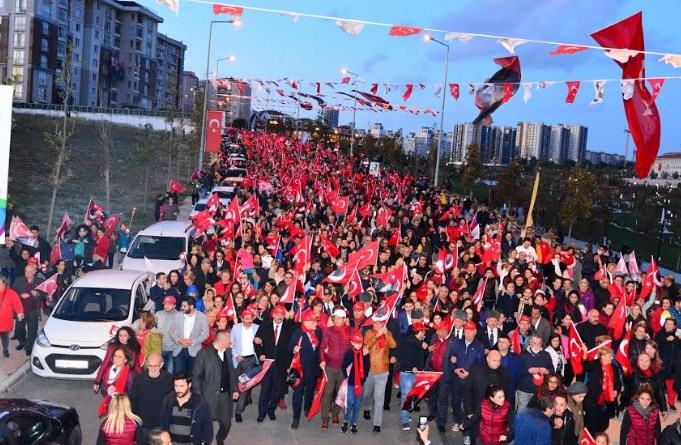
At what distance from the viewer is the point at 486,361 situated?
9.04m

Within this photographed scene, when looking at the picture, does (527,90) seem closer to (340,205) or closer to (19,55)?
(340,205)

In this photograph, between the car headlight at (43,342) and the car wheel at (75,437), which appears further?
the car headlight at (43,342)

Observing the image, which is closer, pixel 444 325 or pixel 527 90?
pixel 444 325

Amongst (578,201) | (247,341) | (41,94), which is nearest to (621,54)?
(247,341)

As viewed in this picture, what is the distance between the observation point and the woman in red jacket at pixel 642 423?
7.80 m

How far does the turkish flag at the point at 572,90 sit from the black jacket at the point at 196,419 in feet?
38.9

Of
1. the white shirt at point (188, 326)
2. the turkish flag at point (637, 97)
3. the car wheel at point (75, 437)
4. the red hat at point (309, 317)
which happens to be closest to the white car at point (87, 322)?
the white shirt at point (188, 326)

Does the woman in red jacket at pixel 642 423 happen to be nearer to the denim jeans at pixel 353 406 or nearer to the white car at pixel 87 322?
the denim jeans at pixel 353 406

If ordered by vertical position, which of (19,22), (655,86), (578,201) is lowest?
(578,201)

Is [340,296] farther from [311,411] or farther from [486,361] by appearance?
[486,361]

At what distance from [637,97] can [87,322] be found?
8809 millimetres

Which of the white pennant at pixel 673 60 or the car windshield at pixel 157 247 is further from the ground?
the white pennant at pixel 673 60

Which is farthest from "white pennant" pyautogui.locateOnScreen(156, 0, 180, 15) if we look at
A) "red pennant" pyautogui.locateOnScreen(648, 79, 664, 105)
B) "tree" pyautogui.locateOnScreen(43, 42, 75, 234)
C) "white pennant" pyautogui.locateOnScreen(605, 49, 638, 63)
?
"tree" pyautogui.locateOnScreen(43, 42, 75, 234)

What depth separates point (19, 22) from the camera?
277 feet
